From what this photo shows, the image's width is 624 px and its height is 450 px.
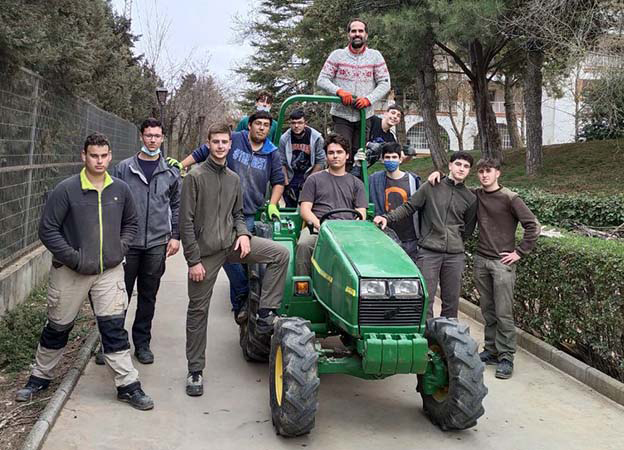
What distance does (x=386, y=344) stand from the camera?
429 cm

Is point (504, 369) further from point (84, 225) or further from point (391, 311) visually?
point (84, 225)

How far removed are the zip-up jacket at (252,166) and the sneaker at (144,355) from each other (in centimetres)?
161

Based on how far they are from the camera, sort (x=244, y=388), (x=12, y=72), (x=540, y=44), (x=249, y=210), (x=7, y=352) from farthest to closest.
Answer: (x=540, y=44) → (x=12, y=72) → (x=249, y=210) → (x=7, y=352) → (x=244, y=388)

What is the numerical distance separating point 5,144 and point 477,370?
570 cm

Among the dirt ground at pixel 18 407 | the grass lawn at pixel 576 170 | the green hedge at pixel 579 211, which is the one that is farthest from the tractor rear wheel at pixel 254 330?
the grass lawn at pixel 576 170

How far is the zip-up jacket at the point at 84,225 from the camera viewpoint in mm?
4711

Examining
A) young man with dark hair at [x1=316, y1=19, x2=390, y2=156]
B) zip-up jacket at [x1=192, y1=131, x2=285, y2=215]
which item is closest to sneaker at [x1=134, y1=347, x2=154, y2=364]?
zip-up jacket at [x1=192, y1=131, x2=285, y2=215]

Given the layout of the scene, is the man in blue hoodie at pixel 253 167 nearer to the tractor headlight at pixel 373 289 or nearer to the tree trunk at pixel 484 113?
the tractor headlight at pixel 373 289

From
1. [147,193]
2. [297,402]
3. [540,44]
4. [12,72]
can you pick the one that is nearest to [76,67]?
[12,72]

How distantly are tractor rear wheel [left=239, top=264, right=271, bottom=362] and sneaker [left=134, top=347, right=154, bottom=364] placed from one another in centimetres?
87

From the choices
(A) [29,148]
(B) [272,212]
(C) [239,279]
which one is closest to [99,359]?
(C) [239,279]

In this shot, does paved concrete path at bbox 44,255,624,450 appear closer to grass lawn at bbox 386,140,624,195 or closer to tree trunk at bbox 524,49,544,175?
grass lawn at bbox 386,140,624,195

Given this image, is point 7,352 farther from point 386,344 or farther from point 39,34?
point 386,344

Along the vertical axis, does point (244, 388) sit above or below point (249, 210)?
below
